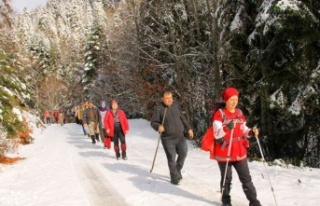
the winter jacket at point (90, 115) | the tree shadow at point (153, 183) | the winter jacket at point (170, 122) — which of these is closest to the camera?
the tree shadow at point (153, 183)

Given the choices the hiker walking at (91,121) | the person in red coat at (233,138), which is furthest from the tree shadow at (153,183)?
the hiker walking at (91,121)

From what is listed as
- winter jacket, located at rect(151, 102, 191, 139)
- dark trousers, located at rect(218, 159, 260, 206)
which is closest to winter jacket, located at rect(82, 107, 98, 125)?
winter jacket, located at rect(151, 102, 191, 139)

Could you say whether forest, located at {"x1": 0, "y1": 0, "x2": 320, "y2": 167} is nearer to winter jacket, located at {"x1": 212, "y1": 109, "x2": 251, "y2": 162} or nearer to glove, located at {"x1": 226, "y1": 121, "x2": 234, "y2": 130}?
winter jacket, located at {"x1": 212, "y1": 109, "x2": 251, "y2": 162}

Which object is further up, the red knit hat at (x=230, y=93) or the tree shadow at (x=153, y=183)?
the red knit hat at (x=230, y=93)

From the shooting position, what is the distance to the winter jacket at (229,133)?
5.75m

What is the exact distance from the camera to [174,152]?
7953 mm

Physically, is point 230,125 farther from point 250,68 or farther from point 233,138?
point 250,68

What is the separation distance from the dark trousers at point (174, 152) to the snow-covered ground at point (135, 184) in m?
0.30

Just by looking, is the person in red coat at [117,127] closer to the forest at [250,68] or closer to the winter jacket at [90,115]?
the forest at [250,68]

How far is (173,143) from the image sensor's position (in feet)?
26.2

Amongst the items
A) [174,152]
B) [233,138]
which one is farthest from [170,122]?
[233,138]

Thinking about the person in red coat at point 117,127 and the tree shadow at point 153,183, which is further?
the person in red coat at point 117,127

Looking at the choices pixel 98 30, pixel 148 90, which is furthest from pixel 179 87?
pixel 98 30

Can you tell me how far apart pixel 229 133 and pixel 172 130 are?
7.61 feet
